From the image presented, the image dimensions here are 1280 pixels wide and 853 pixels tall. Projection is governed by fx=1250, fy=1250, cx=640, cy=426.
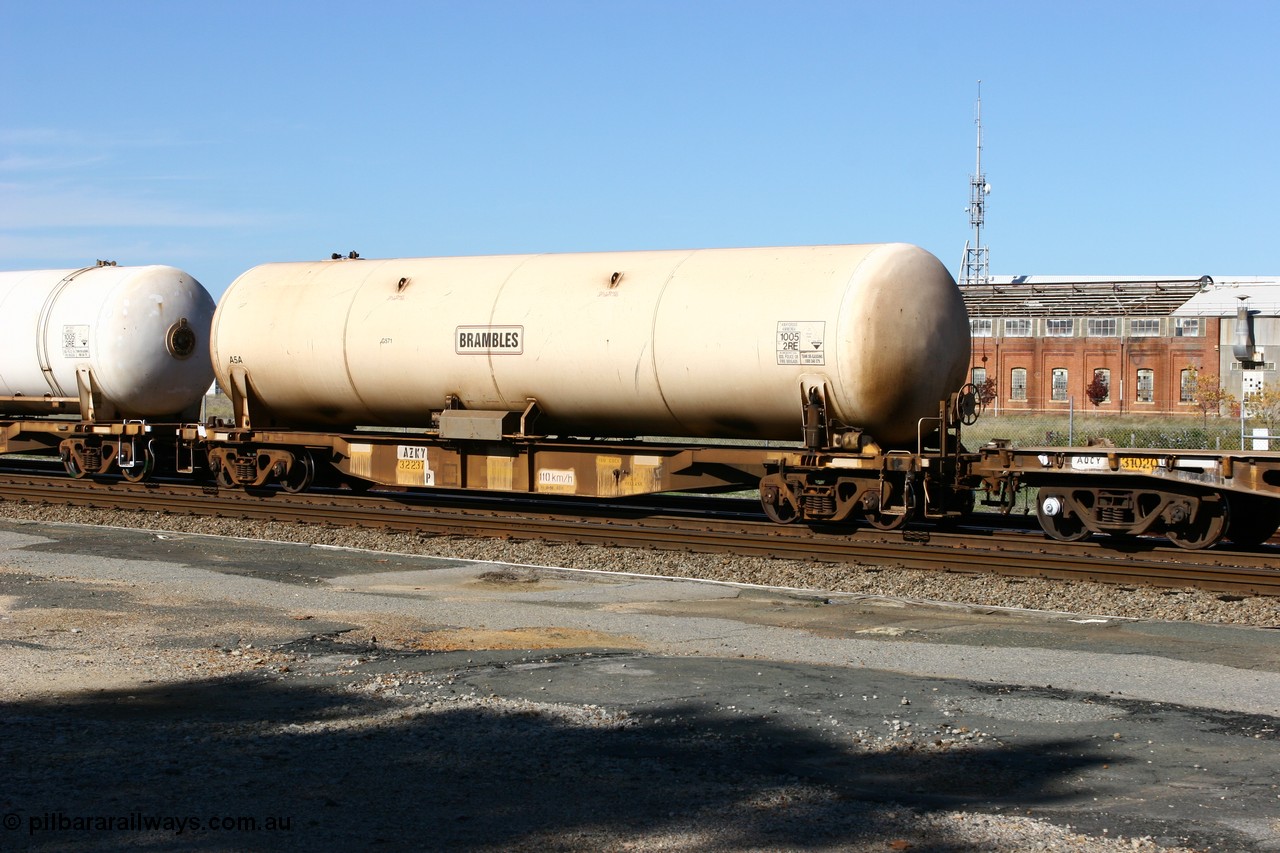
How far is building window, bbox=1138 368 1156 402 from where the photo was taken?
62.8 meters

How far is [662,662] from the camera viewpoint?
8.30 meters

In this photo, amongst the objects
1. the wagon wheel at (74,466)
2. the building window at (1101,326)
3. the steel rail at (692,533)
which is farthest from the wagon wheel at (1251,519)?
the building window at (1101,326)

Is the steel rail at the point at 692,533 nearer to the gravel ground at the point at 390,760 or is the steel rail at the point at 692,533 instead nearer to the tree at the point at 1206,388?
the gravel ground at the point at 390,760

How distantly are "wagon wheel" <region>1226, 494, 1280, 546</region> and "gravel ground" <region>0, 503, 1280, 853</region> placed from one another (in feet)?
Result: 25.6

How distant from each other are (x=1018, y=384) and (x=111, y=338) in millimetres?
54154

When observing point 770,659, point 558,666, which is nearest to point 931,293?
point 770,659

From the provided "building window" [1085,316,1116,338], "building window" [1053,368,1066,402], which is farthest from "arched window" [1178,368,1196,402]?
"building window" [1053,368,1066,402]

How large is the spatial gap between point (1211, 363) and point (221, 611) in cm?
5962

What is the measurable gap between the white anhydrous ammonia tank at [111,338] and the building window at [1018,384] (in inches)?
2061

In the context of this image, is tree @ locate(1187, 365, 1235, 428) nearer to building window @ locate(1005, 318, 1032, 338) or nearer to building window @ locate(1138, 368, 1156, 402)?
building window @ locate(1138, 368, 1156, 402)

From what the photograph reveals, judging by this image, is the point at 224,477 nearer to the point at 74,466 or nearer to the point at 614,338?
the point at 74,466

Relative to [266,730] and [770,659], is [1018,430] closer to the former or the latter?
[770,659]

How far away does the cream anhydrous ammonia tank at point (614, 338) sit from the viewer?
13438mm

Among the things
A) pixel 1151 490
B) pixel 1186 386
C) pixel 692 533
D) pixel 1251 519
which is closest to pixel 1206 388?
pixel 1186 386
